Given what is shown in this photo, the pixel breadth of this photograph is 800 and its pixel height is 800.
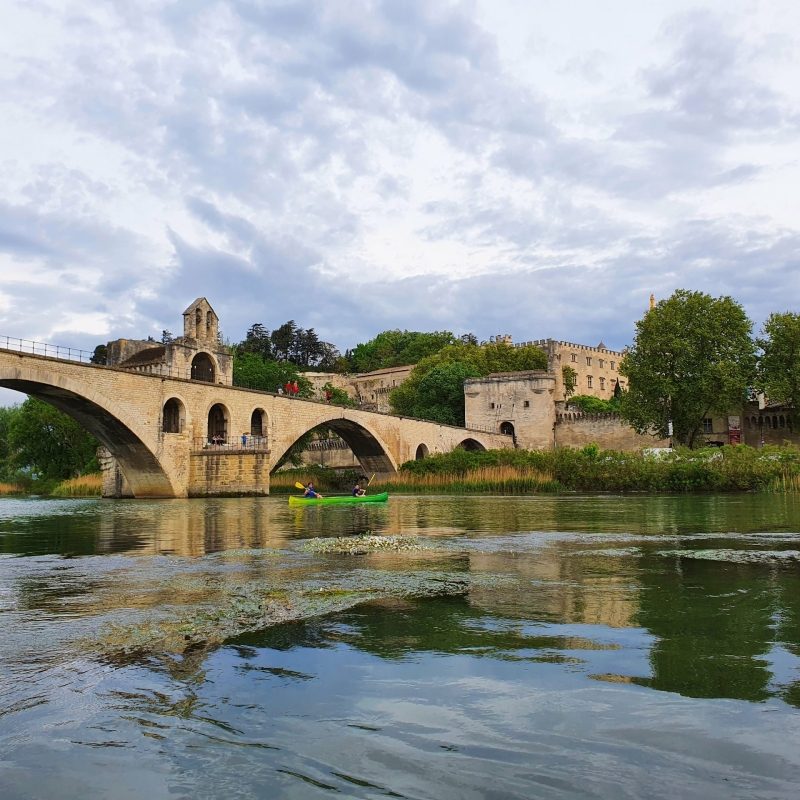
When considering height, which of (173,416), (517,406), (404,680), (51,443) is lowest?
(404,680)

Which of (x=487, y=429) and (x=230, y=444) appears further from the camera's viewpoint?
(x=487, y=429)

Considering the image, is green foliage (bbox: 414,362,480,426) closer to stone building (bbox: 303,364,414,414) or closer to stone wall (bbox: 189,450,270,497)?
stone building (bbox: 303,364,414,414)

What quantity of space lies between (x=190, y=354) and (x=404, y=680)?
41.8 m

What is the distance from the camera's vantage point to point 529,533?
14320 millimetres

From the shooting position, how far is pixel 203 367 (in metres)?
46.6

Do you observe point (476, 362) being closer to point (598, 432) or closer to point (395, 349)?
point (598, 432)

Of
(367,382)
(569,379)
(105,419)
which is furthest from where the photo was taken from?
(367,382)

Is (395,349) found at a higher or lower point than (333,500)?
higher

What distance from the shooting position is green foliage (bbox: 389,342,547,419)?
7356 centimetres

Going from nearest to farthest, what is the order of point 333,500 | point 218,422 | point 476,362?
1. point 333,500
2. point 218,422
3. point 476,362

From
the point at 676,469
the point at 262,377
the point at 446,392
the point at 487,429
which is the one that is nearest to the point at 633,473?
the point at 676,469

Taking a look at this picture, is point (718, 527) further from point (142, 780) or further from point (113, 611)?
point (142, 780)

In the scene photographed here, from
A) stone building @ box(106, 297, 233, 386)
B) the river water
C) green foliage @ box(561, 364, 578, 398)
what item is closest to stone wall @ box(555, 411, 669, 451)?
green foliage @ box(561, 364, 578, 398)

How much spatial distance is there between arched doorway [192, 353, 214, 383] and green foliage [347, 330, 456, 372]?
4567cm
